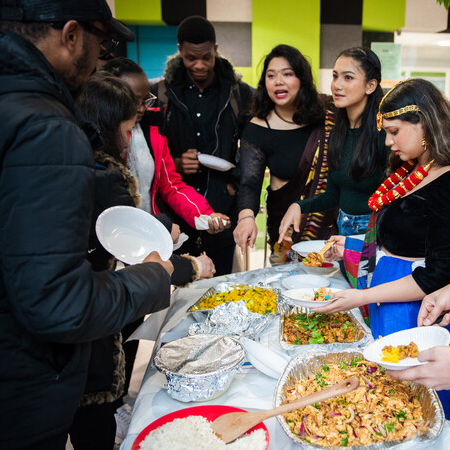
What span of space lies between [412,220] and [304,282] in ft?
1.60

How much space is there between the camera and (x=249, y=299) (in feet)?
4.99

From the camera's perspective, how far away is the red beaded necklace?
55.6 inches

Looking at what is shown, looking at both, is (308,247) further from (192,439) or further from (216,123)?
(192,439)

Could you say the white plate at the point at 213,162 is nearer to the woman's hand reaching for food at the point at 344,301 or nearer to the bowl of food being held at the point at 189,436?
the woman's hand reaching for food at the point at 344,301

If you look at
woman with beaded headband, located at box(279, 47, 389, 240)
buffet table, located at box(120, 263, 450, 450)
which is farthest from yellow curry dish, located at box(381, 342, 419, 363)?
woman with beaded headband, located at box(279, 47, 389, 240)

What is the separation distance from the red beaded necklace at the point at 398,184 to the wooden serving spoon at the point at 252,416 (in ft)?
2.61

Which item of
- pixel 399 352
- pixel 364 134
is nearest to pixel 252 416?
pixel 399 352

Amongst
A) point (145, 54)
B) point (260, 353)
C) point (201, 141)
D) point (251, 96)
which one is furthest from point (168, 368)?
point (145, 54)

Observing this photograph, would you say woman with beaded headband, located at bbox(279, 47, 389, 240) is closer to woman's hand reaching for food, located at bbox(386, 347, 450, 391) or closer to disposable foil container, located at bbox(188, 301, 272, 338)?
disposable foil container, located at bbox(188, 301, 272, 338)

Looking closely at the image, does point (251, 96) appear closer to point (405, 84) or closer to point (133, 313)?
point (405, 84)

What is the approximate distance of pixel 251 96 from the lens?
261cm

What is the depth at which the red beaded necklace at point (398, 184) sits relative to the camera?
1.41 metres

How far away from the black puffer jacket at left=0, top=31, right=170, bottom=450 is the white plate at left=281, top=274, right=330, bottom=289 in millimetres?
937

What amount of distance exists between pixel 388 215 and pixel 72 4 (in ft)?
3.82
